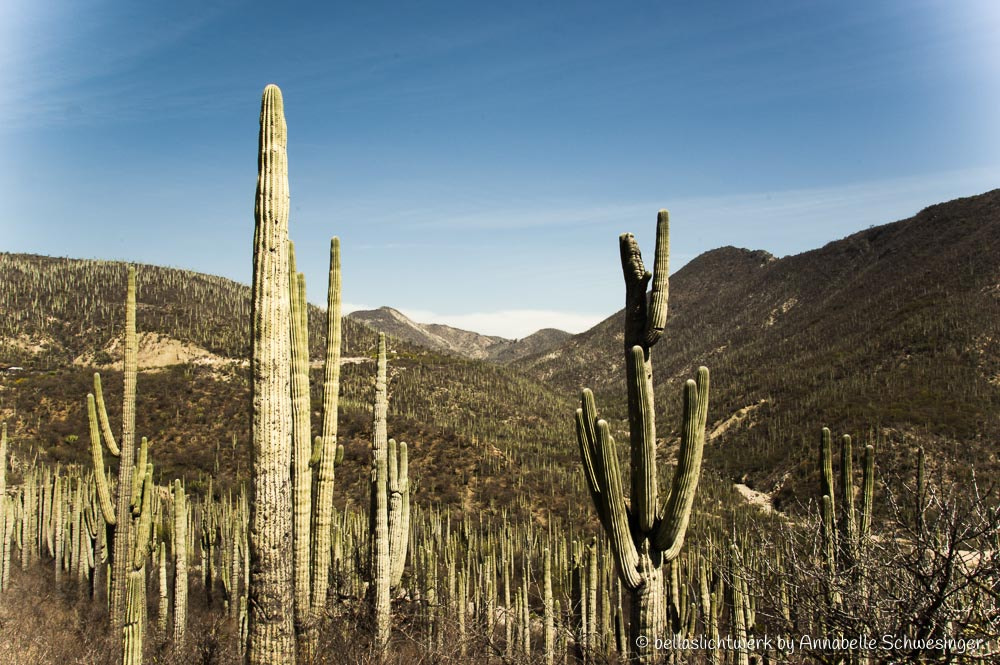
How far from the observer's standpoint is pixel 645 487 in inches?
193

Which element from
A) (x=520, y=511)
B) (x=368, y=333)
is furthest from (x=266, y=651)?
(x=368, y=333)

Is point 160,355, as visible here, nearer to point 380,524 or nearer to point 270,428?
point 380,524

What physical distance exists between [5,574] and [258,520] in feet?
48.0

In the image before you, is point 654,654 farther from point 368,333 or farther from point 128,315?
point 368,333

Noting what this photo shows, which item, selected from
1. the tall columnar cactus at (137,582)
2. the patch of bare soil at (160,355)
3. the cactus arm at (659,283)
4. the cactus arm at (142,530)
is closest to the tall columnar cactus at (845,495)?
the cactus arm at (659,283)

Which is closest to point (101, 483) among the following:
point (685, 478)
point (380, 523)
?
point (380, 523)

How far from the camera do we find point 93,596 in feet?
44.7

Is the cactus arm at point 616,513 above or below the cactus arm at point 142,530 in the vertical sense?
above

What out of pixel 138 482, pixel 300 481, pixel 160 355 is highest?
pixel 160 355

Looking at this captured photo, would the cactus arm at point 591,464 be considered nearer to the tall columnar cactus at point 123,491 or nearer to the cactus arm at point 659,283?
the cactus arm at point 659,283

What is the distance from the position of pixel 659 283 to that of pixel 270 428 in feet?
10.9

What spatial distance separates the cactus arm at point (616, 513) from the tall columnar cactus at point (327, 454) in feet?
9.78

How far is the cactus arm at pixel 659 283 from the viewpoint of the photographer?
16.8 feet

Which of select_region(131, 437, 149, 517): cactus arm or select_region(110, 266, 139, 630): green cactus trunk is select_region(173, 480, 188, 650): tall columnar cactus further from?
select_region(110, 266, 139, 630): green cactus trunk
